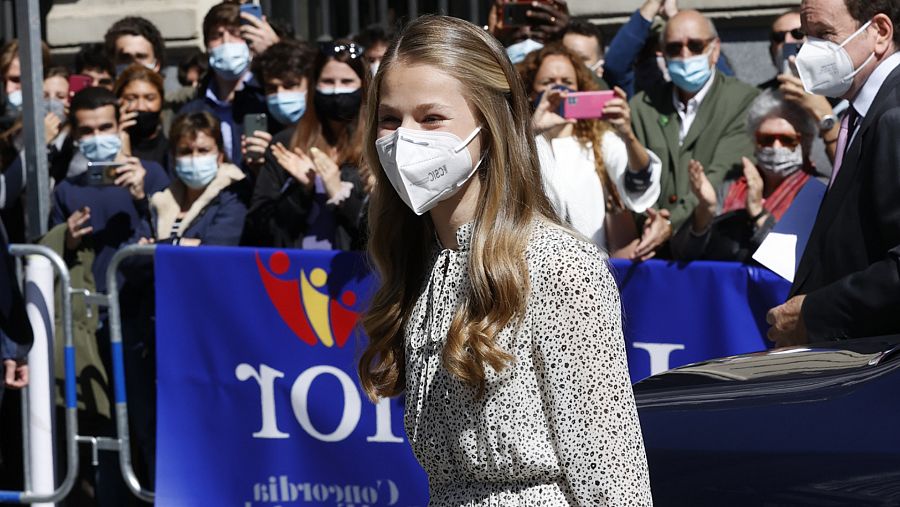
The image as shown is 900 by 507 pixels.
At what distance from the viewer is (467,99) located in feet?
8.07

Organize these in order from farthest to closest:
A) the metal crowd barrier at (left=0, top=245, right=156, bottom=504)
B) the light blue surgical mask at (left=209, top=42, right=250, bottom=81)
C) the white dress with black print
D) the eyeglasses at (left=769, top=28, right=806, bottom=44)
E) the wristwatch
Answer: the light blue surgical mask at (left=209, top=42, right=250, bottom=81), the eyeglasses at (left=769, top=28, right=806, bottom=44), the metal crowd barrier at (left=0, top=245, right=156, bottom=504), the wristwatch, the white dress with black print

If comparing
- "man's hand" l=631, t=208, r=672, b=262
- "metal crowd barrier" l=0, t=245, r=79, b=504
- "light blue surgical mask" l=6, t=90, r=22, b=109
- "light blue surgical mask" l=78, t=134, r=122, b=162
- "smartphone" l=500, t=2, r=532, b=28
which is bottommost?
"metal crowd barrier" l=0, t=245, r=79, b=504

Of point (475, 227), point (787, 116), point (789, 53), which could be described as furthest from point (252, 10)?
point (475, 227)

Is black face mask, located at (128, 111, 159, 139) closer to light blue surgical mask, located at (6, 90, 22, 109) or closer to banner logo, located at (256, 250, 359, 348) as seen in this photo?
light blue surgical mask, located at (6, 90, 22, 109)

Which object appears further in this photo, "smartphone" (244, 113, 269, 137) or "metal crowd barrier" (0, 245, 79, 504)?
"smartphone" (244, 113, 269, 137)

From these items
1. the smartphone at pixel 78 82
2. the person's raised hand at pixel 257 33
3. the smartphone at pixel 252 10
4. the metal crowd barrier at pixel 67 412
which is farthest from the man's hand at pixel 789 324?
the smartphone at pixel 78 82

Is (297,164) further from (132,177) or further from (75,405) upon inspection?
(75,405)

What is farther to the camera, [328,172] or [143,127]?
[143,127]

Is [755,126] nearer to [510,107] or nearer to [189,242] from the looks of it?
[189,242]

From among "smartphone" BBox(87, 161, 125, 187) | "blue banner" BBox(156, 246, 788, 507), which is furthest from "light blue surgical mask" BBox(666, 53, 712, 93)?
"smartphone" BBox(87, 161, 125, 187)

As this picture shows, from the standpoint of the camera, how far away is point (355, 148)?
6.20 m

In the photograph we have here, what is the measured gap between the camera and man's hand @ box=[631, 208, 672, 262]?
18.2ft

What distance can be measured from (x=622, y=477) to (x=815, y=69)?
226cm

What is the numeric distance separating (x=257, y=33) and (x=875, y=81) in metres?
4.55
